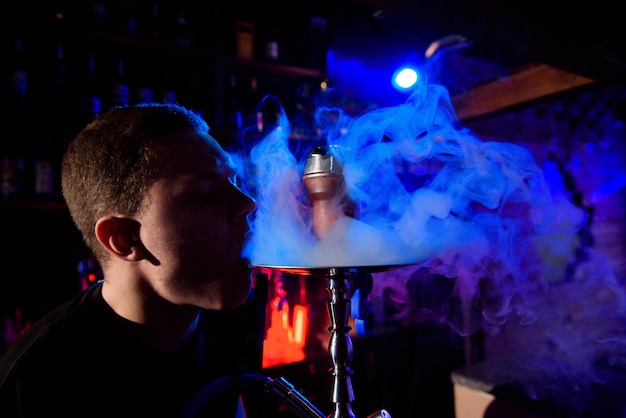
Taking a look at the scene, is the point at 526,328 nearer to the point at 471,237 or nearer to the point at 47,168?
the point at 471,237

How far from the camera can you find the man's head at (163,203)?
1.20 meters

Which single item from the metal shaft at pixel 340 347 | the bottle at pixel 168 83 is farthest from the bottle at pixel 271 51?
the metal shaft at pixel 340 347

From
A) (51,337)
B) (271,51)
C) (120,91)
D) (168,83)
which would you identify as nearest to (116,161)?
(51,337)

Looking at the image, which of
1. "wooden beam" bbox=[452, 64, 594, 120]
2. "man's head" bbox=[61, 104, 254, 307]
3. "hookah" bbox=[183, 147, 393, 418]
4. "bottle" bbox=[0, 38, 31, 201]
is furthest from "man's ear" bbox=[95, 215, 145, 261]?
"wooden beam" bbox=[452, 64, 594, 120]

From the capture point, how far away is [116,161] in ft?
4.20

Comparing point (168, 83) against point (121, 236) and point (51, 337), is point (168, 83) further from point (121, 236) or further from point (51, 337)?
point (51, 337)

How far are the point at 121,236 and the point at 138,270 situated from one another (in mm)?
128

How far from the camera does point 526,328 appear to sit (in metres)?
3.37

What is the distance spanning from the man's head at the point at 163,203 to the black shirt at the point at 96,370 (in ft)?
0.70

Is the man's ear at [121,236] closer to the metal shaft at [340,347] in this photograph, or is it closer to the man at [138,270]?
the man at [138,270]

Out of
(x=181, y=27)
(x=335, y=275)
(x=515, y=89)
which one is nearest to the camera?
(x=335, y=275)

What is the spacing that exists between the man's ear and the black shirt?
0.24 metres

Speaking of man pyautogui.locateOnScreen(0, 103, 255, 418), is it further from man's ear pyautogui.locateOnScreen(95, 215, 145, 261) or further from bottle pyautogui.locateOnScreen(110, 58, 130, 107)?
bottle pyautogui.locateOnScreen(110, 58, 130, 107)

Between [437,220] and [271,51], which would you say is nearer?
[437,220]
